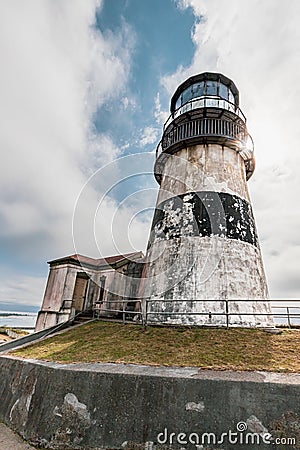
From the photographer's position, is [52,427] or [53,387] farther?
[53,387]

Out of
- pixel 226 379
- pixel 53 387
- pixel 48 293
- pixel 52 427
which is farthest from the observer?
pixel 48 293

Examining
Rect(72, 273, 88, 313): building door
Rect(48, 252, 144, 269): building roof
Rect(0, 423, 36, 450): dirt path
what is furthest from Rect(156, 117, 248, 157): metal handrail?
Rect(0, 423, 36, 450): dirt path

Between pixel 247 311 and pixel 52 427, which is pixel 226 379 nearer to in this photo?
pixel 52 427

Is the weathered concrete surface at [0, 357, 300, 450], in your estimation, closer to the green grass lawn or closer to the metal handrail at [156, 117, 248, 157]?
the green grass lawn

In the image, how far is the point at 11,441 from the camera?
5160 mm

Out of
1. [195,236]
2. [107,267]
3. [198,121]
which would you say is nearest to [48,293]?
[107,267]

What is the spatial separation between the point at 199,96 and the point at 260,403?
13.7 m

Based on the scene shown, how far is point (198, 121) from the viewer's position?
12.5 metres

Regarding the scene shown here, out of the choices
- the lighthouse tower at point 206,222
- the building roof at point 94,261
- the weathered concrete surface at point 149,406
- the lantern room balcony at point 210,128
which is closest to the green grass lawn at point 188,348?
the weathered concrete surface at point 149,406

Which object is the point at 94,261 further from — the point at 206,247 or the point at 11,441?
the point at 11,441

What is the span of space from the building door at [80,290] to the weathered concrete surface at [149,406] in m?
10.9

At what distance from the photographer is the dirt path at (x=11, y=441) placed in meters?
4.90

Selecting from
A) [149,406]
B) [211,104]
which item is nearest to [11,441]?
[149,406]

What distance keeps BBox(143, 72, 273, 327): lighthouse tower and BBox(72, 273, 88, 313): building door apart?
21.5 feet
